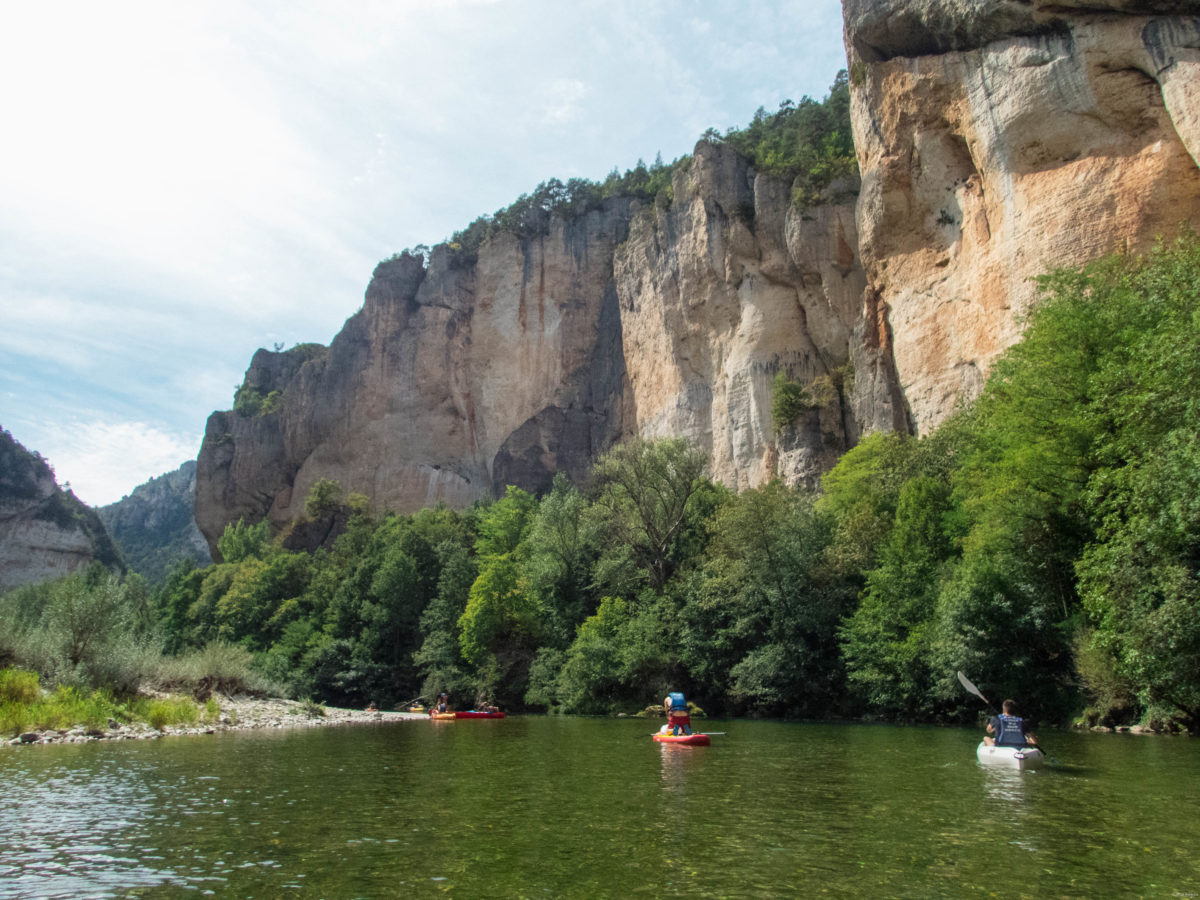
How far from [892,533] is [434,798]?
1918 centimetres

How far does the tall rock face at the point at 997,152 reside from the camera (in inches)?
997

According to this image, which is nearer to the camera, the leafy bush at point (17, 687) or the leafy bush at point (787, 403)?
the leafy bush at point (17, 687)

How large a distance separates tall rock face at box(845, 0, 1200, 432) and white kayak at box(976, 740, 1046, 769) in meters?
13.9

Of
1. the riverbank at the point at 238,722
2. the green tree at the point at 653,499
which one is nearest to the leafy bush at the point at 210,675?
the riverbank at the point at 238,722

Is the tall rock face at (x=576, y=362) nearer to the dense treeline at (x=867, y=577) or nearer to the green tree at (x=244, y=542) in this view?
the green tree at (x=244, y=542)

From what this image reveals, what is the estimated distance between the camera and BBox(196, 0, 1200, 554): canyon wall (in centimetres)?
2670

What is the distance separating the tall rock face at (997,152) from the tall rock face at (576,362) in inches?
153

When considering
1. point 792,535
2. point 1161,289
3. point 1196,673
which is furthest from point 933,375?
point 1196,673

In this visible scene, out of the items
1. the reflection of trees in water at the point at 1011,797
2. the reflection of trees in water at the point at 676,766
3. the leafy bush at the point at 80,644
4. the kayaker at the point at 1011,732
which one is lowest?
the reflection of trees in water at the point at 676,766

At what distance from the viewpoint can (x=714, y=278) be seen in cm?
4625

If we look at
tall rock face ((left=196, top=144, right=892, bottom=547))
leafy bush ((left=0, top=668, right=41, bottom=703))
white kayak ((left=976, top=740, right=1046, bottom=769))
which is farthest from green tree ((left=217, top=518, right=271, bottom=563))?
white kayak ((left=976, top=740, right=1046, bottom=769))

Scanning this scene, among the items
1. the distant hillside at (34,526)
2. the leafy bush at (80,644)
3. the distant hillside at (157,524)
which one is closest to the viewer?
the leafy bush at (80,644)

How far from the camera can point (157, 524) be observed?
142750 millimetres

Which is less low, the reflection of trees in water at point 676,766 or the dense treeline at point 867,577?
the dense treeline at point 867,577
